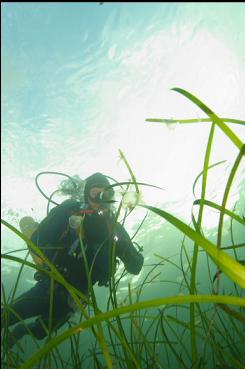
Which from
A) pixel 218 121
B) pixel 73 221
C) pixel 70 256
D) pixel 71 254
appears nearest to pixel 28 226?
pixel 70 256

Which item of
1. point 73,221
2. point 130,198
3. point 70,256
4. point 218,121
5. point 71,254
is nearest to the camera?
point 218,121

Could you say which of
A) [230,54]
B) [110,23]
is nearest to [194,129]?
[230,54]

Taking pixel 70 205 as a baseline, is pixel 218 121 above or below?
below

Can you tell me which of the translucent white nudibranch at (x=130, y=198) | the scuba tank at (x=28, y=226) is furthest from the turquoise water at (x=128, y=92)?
the translucent white nudibranch at (x=130, y=198)

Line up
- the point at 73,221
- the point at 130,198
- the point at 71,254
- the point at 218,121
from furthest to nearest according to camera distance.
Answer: the point at 71,254 → the point at 73,221 → the point at 130,198 → the point at 218,121

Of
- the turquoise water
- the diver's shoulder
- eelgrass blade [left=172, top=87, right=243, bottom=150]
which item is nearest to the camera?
eelgrass blade [left=172, top=87, right=243, bottom=150]

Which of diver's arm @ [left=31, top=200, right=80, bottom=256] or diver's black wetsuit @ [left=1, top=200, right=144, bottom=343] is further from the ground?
diver's arm @ [left=31, top=200, right=80, bottom=256]

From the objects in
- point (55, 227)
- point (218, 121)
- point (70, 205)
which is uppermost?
point (70, 205)

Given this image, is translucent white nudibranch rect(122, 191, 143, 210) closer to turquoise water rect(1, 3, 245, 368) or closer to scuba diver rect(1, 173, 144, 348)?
scuba diver rect(1, 173, 144, 348)

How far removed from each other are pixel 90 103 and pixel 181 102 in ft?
16.8

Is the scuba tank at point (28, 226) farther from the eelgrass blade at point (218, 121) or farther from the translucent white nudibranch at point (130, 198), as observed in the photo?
the eelgrass blade at point (218, 121)

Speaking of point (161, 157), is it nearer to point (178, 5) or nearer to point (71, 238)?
point (178, 5)

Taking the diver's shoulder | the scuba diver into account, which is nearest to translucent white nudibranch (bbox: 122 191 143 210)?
the scuba diver

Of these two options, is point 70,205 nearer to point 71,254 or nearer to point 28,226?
point 71,254
